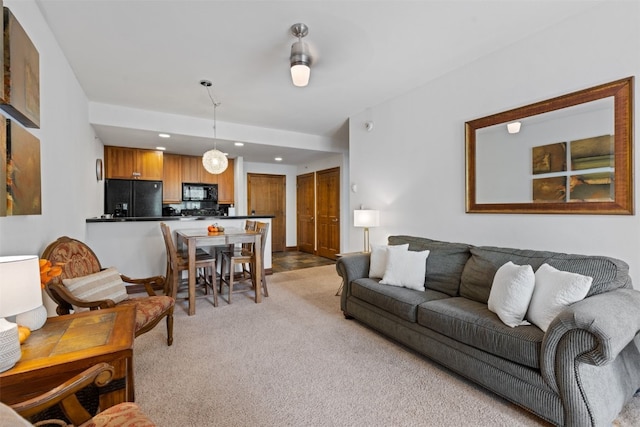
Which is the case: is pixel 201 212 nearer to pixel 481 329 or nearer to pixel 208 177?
pixel 208 177

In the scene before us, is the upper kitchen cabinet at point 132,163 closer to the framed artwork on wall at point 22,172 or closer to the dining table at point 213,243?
the dining table at point 213,243

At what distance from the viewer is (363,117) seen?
4293 millimetres

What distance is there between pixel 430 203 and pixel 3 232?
341 centimetres

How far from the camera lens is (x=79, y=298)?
200 centimetres

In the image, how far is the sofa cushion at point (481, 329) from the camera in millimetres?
1629

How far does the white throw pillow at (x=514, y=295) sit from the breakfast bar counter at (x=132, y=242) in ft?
12.6

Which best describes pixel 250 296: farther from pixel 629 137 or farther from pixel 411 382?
pixel 629 137

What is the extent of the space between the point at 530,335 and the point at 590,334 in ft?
1.07

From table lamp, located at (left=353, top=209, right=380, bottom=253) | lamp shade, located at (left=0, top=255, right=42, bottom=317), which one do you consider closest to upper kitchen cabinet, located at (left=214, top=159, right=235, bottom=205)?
table lamp, located at (left=353, top=209, right=380, bottom=253)

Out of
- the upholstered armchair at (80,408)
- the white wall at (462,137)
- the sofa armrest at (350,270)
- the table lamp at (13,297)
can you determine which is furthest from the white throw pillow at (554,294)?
the table lamp at (13,297)

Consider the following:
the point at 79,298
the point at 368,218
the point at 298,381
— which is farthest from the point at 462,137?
the point at 79,298

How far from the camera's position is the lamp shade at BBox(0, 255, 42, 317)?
3.56ft

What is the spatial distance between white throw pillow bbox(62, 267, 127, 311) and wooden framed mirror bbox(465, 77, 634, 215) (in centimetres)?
318

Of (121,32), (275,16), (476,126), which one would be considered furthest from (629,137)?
(121,32)
